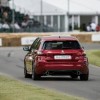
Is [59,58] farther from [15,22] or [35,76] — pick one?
[15,22]

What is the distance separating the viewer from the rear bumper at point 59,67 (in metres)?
19.4

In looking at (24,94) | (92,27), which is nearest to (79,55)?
(24,94)

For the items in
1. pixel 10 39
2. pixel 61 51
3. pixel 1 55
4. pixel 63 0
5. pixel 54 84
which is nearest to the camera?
pixel 54 84

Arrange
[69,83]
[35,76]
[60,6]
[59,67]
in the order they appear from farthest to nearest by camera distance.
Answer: [60,6]
[35,76]
[59,67]
[69,83]

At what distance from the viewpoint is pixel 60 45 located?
19.7m

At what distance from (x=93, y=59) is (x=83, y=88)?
46.1ft

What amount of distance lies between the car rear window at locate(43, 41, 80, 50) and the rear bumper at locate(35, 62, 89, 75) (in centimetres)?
49

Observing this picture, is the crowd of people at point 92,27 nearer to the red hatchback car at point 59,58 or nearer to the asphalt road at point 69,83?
the asphalt road at point 69,83

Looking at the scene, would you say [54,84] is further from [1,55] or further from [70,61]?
[1,55]

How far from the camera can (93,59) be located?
30953mm

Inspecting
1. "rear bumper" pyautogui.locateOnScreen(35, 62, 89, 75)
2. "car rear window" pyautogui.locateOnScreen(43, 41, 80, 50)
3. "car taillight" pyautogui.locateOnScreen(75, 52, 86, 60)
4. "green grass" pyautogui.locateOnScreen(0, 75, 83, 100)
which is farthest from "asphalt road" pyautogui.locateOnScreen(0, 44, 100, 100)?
"car rear window" pyautogui.locateOnScreen(43, 41, 80, 50)

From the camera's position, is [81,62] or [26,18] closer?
[81,62]

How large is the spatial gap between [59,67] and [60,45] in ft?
2.26

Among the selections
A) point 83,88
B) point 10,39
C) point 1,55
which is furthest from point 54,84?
point 10,39
